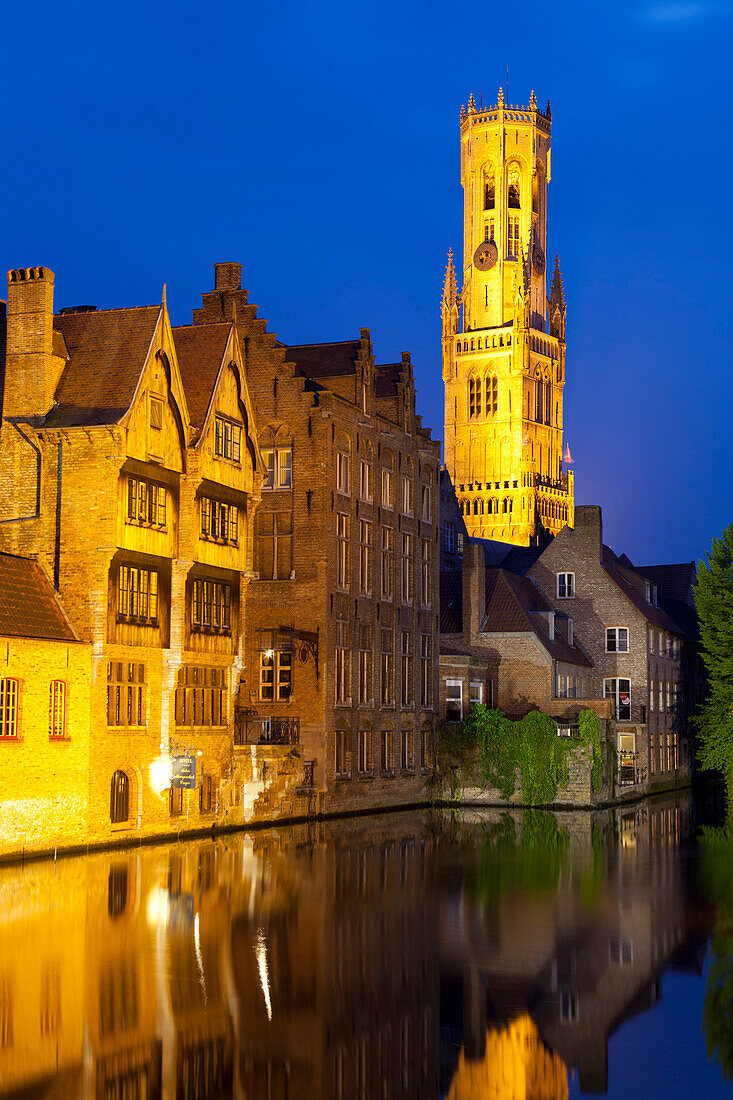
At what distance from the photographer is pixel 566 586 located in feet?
268

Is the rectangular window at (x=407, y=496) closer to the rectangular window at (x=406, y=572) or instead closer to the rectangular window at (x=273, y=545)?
the rectangular window at (x=406, y=572)

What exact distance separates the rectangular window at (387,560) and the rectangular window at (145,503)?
2115cm

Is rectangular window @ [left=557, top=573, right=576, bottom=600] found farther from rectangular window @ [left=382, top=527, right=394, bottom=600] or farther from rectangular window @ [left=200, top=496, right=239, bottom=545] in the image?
rectangular window @ [left=200, top=496, right=239, bottom=545]

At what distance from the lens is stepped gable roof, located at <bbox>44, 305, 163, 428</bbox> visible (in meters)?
46.3

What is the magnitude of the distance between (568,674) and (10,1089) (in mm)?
60804

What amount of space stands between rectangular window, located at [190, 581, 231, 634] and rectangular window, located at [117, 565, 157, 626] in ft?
7.07

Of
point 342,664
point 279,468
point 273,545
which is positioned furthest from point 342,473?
point 342,664

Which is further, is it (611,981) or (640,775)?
(640,775)

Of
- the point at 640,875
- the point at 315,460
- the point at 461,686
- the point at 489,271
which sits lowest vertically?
the point at 640,875

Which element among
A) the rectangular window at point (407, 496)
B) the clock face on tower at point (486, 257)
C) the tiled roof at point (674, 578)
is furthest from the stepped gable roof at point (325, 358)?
the clock face on tower at point (486, 257)

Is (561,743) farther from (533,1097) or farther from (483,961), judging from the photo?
(533,1097)

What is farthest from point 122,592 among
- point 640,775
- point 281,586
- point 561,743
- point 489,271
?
point 489,271

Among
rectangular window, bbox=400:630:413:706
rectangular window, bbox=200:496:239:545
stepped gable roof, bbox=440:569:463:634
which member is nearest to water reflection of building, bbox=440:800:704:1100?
rectangular window, bbox=200:496:239:545

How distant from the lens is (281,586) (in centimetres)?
6175
